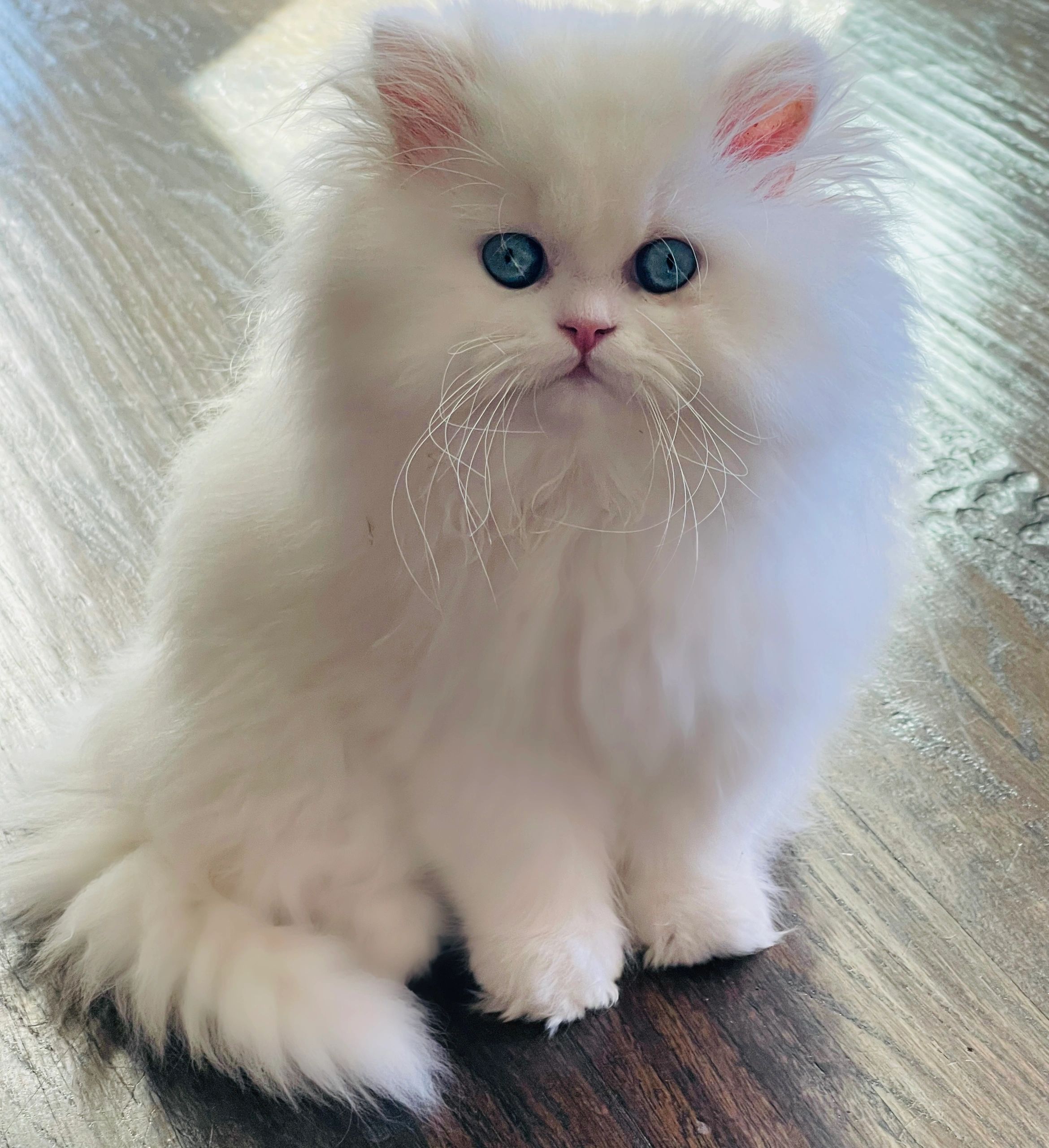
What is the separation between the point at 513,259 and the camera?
75cm

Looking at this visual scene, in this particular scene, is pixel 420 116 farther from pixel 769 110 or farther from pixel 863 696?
pixel 863 696

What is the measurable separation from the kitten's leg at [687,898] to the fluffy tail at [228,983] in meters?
0.23

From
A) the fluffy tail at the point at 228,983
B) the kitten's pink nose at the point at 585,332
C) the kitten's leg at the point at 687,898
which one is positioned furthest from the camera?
the kitten's leg at the point at 687,898

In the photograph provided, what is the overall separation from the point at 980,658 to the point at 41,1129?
1114 mm

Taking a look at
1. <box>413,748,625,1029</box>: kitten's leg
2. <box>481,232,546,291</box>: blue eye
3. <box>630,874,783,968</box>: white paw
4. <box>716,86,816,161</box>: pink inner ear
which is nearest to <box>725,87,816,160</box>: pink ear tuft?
<box>716,86,816,161</box>: pink inner ear

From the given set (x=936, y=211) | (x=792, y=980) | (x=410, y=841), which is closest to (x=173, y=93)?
Answer: (x=936, y=211)

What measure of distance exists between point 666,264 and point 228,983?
677 mm

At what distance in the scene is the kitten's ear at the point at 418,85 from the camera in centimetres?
77

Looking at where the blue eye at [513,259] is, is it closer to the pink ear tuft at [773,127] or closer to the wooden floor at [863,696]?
the pink ear tuft at [773,127]

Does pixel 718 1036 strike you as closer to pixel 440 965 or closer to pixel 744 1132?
pixel 744 1132

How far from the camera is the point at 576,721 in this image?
92cm

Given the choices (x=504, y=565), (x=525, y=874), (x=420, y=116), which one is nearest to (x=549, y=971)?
(x=525, y=874)

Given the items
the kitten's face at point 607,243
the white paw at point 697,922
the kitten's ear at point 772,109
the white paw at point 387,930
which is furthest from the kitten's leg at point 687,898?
the kitten's ear at point 772,109

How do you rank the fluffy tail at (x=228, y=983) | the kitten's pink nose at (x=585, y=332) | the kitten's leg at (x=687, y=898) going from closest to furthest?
1. the kitten's pink nose at (x=585, y=332)
2. the fluffy tail at (x=228, y=983)
3. the kitten's leg at (x=687, y=898)
